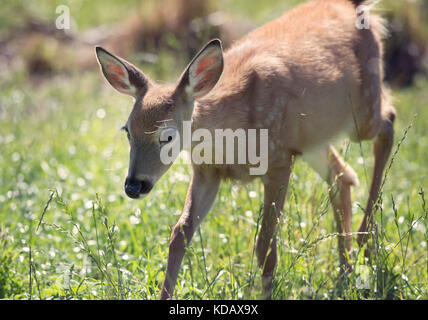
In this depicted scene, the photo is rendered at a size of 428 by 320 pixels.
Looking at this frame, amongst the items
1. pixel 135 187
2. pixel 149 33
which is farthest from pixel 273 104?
pixel 149 33

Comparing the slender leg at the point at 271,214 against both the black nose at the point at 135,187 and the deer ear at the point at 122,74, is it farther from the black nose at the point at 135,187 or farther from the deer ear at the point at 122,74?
the deer ear at the point at 122,74

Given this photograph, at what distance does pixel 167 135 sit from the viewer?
144 inches

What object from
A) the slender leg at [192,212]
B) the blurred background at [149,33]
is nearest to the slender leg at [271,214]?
the slender leg at [192,212]

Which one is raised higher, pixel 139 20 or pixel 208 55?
pixel 139 20

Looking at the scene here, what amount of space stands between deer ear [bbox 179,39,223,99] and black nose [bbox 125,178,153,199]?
68 centimetres

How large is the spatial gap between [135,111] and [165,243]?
1035 mm

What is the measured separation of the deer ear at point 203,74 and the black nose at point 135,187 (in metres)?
0.68

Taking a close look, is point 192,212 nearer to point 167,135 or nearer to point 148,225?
point 167,135

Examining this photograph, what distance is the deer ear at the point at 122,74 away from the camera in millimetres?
3914

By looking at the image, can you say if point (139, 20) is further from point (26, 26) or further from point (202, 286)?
point (202, 286)

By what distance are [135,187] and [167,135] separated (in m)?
0.38

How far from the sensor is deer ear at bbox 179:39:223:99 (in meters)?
3.73

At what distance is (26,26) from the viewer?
10719mm

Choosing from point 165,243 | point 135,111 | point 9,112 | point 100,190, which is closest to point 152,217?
point 165,243
